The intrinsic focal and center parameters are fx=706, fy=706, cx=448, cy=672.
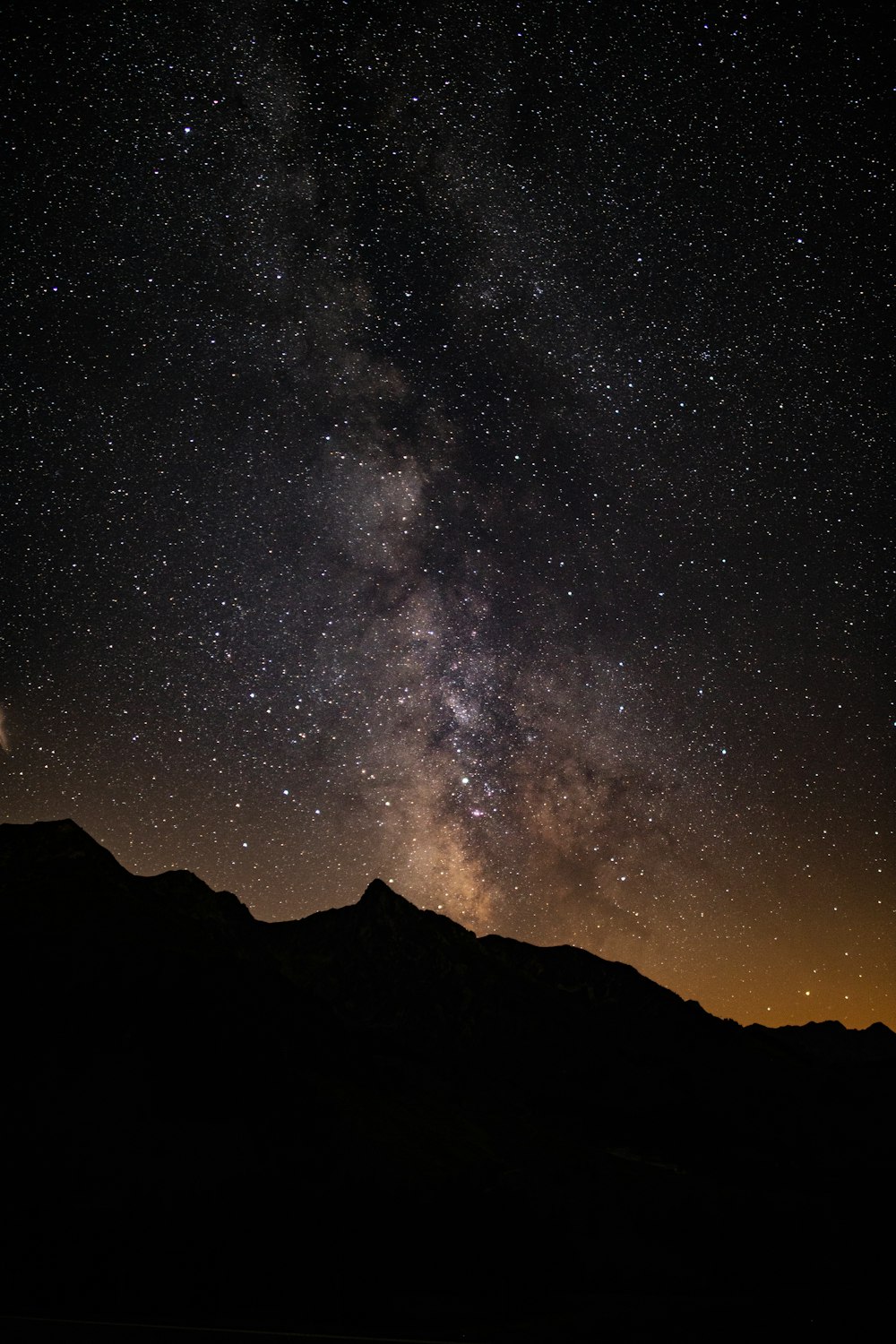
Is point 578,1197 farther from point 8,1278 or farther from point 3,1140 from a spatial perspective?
point 8,1278

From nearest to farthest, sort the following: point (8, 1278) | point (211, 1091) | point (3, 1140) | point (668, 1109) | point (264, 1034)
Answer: point (8, 1278) < point (3, 1140) < point (211, 1091) < point (264, 1034) < point (668, 1109)

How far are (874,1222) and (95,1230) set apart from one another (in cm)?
9510

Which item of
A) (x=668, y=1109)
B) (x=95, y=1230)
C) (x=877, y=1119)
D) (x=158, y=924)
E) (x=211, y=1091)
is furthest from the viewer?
(x=877, y=1119)

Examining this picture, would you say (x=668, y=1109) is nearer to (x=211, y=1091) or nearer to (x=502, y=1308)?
(x=211, y=1091)

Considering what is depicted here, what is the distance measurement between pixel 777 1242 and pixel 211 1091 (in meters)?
63.7

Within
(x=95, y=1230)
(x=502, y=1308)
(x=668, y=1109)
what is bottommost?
(x=668, y=1109)

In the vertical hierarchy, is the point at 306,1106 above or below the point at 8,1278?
below

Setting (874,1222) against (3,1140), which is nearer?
(3,1140)

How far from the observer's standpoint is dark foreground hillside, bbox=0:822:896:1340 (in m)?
27.9

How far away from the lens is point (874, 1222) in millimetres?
88625

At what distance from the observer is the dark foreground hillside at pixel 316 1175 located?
1099 inches

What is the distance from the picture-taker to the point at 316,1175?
66.5 metres

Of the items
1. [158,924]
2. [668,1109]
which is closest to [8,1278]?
[158,924]

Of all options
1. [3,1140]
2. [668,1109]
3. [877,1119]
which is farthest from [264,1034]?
[877,1119]
